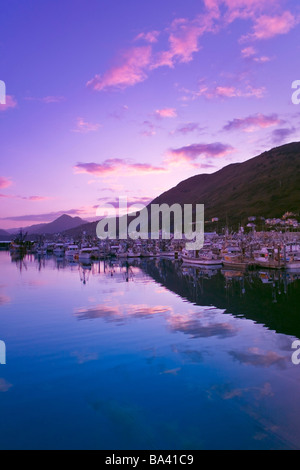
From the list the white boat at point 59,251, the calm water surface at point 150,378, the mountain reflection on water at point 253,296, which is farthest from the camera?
the white boat at point 59,251

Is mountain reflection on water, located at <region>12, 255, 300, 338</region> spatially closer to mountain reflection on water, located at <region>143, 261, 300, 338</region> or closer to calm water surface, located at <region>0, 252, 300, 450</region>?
mountain reflection on water, located at <region>143, 261, 300, 338</region>

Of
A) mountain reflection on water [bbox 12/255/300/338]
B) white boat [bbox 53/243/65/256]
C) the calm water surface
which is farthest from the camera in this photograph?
white boat [bbox 53/243/65/256]

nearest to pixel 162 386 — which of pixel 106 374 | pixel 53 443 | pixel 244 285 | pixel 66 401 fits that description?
pixel 106 374

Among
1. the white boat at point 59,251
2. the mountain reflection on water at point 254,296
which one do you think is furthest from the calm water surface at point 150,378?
the white boat at point 59,251

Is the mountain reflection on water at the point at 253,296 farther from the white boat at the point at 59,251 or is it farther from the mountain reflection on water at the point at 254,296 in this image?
the white boat at the point at 59,251

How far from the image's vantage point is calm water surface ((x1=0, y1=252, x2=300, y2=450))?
10.8 m

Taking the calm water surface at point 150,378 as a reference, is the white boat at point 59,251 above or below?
above

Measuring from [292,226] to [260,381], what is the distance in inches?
5432

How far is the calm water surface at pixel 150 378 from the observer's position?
10.8 meters

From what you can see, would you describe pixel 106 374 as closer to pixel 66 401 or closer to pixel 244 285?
pixel 66 401

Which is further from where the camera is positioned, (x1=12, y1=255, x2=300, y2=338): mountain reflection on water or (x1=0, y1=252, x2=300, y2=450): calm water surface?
(x1=12, y1=255, x2=300, y2=338): mountain reflection on water

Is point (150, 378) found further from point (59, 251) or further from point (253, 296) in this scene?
point (59, 251)

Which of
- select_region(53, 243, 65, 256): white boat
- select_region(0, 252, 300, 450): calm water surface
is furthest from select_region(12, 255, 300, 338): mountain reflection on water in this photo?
select_region(53, 243, 65, 256): white boat

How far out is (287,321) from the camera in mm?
25734
